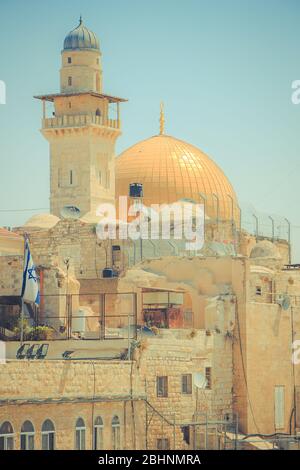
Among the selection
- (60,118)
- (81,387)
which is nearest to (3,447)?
(81,387)

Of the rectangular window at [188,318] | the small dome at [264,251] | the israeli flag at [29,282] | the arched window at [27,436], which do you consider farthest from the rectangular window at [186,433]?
the small dome at [264,251]

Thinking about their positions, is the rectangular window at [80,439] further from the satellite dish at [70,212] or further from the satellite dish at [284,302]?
the satellite dish at [70,212]

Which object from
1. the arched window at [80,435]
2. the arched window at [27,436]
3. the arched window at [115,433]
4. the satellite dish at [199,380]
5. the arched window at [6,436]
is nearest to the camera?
the arched window at [6,436]

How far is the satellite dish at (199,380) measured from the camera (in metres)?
50.0

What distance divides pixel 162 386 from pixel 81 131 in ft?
51.5

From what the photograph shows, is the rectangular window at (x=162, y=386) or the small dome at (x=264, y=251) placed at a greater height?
the small dome at (x=264, y=251)

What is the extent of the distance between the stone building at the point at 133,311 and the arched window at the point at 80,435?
0.16 ft

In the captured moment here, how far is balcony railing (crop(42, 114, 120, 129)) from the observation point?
61.6 meters

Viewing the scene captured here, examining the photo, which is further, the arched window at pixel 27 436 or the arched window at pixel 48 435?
the arched window at pixel 48 435

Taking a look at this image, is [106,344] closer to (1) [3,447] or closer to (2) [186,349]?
(2) [186,349]

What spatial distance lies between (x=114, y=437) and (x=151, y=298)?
30.0 ft

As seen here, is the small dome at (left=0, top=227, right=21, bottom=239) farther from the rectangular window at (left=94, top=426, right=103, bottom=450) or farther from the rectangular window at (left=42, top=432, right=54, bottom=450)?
the rectangular window at (left=42, top=432, right=54, bottom=450)

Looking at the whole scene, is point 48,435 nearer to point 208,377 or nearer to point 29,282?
point 29,282

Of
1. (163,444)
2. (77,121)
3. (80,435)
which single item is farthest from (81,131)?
(80,435)
